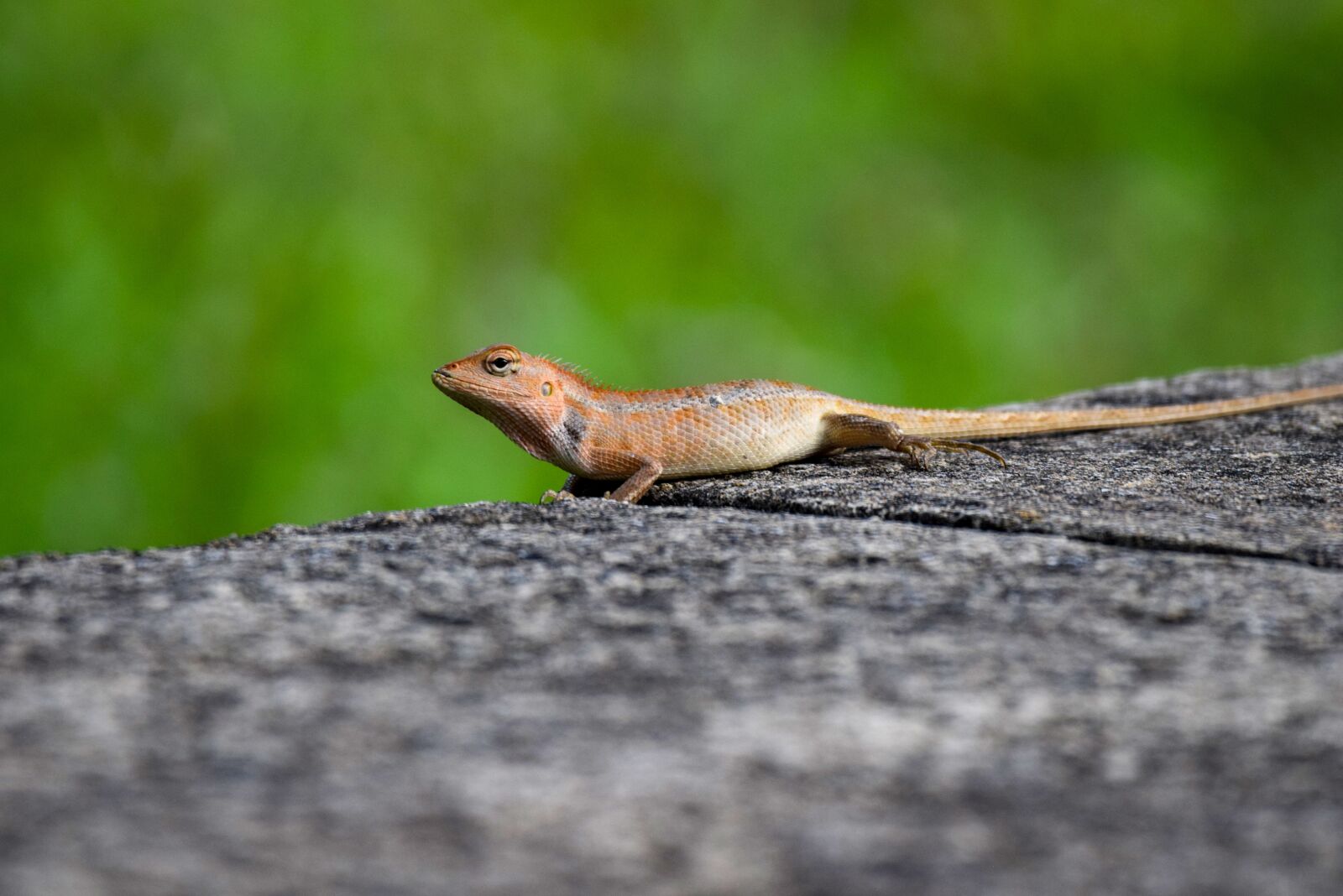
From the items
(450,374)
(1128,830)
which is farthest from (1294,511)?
(450,374)

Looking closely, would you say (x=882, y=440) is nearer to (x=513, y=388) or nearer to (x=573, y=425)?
(x=573, y=425)

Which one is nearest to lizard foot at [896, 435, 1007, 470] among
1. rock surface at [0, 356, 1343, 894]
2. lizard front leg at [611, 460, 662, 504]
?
lizard front leg at [611, 460, 662, 504]

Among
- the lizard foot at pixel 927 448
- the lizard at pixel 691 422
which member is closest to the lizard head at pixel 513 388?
the lizard at pixel 691 422

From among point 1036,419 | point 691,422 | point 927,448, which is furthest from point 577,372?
point 1036,419

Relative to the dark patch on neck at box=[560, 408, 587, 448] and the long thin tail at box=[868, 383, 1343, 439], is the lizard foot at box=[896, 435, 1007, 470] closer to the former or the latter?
the long thin tail at box=[868, 383, 1343, 439]

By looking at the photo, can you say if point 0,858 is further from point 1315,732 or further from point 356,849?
point 1315,732

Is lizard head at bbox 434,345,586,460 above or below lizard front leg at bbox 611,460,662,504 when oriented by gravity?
above

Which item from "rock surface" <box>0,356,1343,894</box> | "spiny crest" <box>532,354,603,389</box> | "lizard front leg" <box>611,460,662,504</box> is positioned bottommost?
"rock surface" <box>0,356,1343,894</box>
